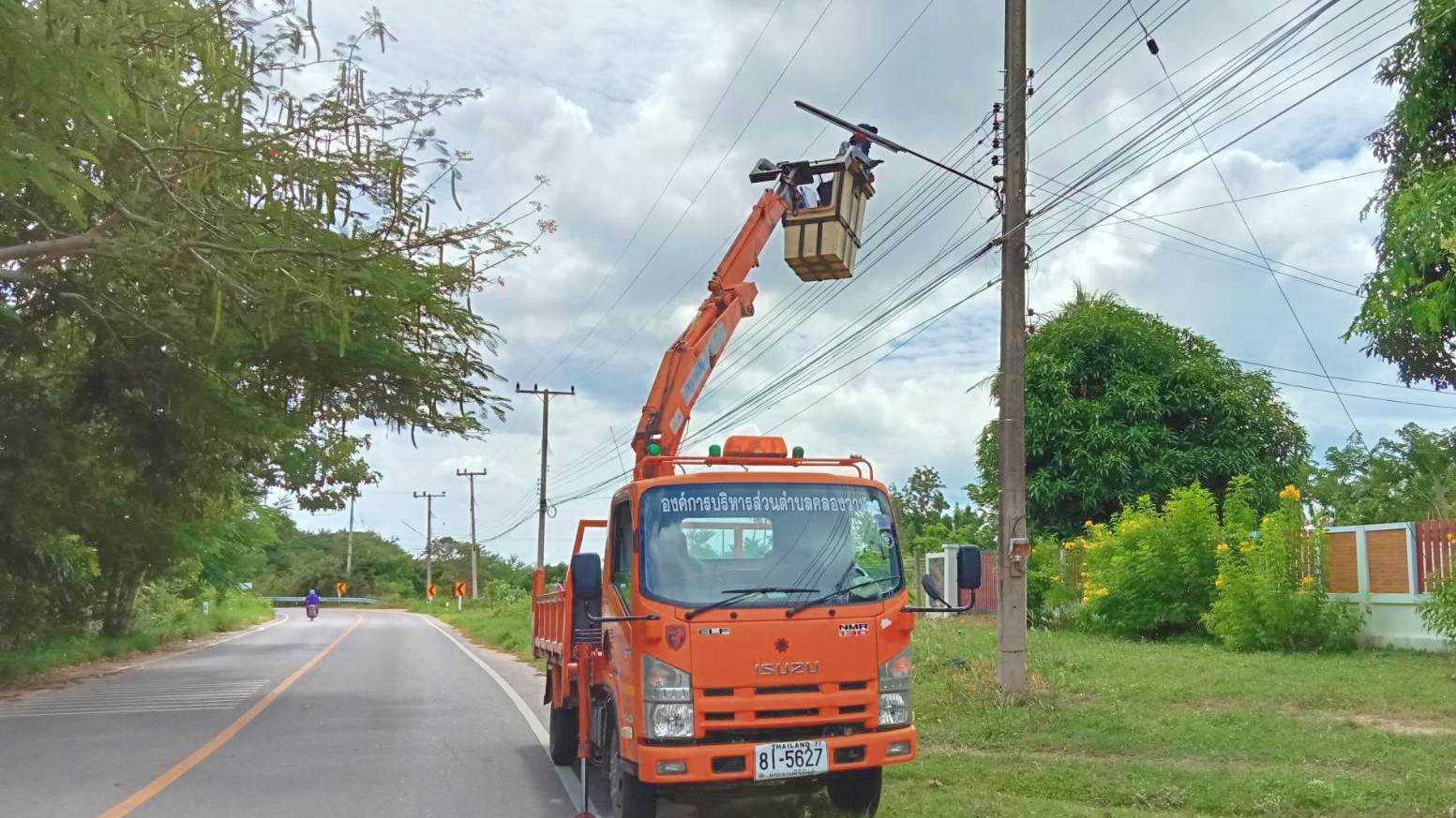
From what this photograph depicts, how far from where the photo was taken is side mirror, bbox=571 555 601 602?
7121mm

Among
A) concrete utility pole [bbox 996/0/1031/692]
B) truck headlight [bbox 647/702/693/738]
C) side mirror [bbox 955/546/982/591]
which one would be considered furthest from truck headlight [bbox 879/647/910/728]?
concrete utility pole [bbox 996/0/1031/692]

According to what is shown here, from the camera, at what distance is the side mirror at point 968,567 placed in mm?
7312

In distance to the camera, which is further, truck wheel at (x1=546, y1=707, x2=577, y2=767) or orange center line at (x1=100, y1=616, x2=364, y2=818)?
truck wheel at (x1=546, y1=707, x2=577, y2=767)

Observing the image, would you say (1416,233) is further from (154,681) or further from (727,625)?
(154,681)

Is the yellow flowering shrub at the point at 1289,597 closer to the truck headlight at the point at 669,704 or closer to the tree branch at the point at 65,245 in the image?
the truck headlight at the point at 669,704

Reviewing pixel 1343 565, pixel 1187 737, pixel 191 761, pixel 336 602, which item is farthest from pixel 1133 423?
pixel 336 602

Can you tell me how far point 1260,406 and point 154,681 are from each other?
80.4 ft

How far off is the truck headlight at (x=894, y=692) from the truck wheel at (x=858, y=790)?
1.33ft

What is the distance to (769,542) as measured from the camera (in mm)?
7199

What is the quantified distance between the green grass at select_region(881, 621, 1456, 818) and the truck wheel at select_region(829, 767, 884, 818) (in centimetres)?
16

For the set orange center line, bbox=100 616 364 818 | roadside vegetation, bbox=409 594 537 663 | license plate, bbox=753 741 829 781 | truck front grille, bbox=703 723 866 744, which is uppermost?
truck front grille, bbox=703 723 866 744

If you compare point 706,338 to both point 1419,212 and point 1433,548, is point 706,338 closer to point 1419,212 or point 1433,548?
point 1419,212

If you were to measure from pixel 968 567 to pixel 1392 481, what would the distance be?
839 inches

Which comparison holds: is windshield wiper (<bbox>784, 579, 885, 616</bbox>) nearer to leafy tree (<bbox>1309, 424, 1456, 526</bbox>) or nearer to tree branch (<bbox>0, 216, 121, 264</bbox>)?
tree branch (<bbox>0, 216, 121, 264</bbox>)
